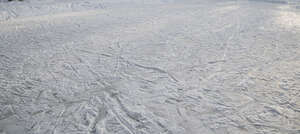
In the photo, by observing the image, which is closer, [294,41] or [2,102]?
[2,102]

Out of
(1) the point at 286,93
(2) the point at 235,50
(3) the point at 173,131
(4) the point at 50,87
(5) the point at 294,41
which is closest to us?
(3) the point at 173,131

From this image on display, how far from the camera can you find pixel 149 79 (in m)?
1.78

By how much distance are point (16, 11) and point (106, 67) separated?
352cm

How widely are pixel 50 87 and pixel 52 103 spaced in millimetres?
243

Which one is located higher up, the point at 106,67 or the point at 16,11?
the point at 16,11

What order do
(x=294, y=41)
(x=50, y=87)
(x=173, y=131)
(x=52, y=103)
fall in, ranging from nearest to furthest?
(x=173, y=131) → (x=52, y=103) → (x=50, y=87) → (x=294, y=41)

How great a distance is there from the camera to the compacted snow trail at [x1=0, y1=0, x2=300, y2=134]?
50.3 inches

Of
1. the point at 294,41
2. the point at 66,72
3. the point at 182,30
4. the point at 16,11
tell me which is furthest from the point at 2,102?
the point at 16,11

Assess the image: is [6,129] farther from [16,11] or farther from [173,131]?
[16,11]

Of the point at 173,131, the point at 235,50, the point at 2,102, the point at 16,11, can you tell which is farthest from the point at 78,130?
the point at 16,11

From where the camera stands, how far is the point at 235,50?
2.42 m

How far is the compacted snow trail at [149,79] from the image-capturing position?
1278 millimetres

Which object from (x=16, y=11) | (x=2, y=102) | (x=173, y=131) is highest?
(x=16, y=11)

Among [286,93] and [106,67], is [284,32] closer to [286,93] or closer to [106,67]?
[286,93]
